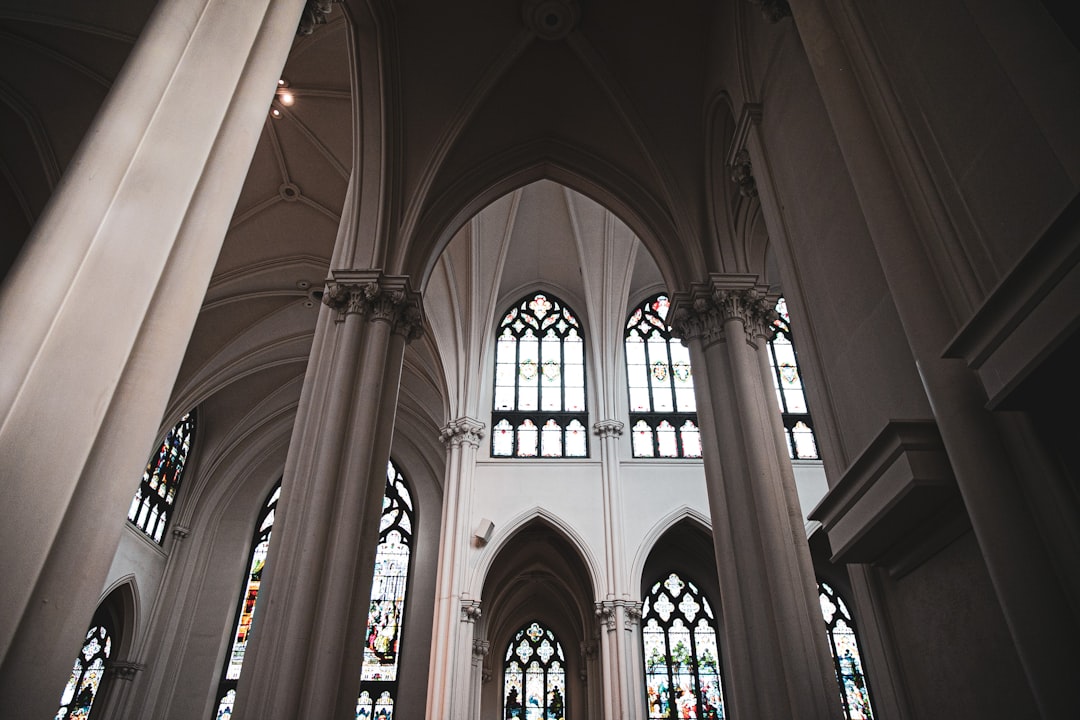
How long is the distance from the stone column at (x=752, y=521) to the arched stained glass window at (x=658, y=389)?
5739mm

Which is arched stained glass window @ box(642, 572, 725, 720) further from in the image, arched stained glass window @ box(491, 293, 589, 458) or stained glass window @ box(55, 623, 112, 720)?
stained glass window @ box(55, 623, 112, 720)

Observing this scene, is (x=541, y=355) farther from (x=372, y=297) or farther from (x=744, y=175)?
(x=744, y=175)

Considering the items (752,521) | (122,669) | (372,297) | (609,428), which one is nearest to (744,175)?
(752,521)

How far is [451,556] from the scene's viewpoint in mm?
11523

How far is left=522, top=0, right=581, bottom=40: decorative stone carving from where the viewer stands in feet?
25.0

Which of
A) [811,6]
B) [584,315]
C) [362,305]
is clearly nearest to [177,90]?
[811,6]

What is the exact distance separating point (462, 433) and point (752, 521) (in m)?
7.39

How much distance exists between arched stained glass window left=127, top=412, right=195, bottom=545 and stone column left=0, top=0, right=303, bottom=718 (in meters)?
13.7

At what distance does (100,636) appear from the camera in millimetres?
14273

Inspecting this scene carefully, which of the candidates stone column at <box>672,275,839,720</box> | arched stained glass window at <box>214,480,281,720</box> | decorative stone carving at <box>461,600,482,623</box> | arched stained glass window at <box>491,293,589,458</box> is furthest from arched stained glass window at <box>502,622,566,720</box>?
stone column at <box>672,275,839,720</box>

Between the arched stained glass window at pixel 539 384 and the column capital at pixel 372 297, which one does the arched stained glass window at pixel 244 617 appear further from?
the column capital at pixel 372 297

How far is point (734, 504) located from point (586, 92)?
5.31 m

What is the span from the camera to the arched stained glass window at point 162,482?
569 inches

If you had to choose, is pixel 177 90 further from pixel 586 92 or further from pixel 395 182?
pixel 586 92
